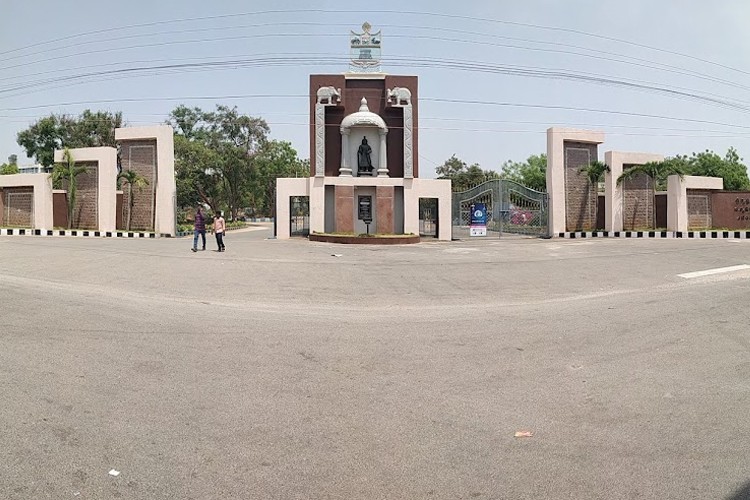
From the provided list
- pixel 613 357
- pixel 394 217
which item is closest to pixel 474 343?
pixel 613 357

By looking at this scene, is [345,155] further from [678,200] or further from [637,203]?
[678,200]

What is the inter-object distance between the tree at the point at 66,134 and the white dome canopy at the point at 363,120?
2671 centimetres

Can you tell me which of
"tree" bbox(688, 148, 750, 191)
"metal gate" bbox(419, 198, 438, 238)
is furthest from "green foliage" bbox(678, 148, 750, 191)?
"metal gate" bbox(419, 198, 438, 238)

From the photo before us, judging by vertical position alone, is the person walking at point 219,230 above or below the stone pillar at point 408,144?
below

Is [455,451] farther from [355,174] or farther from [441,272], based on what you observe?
[355,174]

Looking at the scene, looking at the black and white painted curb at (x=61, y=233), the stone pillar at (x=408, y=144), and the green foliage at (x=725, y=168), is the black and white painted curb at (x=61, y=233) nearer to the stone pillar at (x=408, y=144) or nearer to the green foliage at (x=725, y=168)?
the stone pillar at (x=408, y=144)

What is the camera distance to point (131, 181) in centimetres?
2756

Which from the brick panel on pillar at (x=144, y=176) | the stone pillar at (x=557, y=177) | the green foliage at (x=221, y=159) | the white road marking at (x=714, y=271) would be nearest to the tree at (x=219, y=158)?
the green foliage at (x=221, y=159)

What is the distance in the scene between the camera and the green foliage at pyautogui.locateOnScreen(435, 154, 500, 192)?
212 feet

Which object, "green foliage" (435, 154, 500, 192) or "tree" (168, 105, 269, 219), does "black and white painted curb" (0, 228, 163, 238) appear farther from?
"green foliage" (435, 154, 500, 192)

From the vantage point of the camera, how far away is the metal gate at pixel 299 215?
28719 mm

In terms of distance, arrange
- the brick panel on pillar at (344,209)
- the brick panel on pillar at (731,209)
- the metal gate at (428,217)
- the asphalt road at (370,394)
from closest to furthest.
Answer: the asphalt road at (370,394) → the brick panel on pillar at (344,209) → the metal gate at (428,217) → the brick panel on pillar at (731,209)

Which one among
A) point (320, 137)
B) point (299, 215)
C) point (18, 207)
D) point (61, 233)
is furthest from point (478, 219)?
point (18, 207)

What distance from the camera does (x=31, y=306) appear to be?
799 cm
